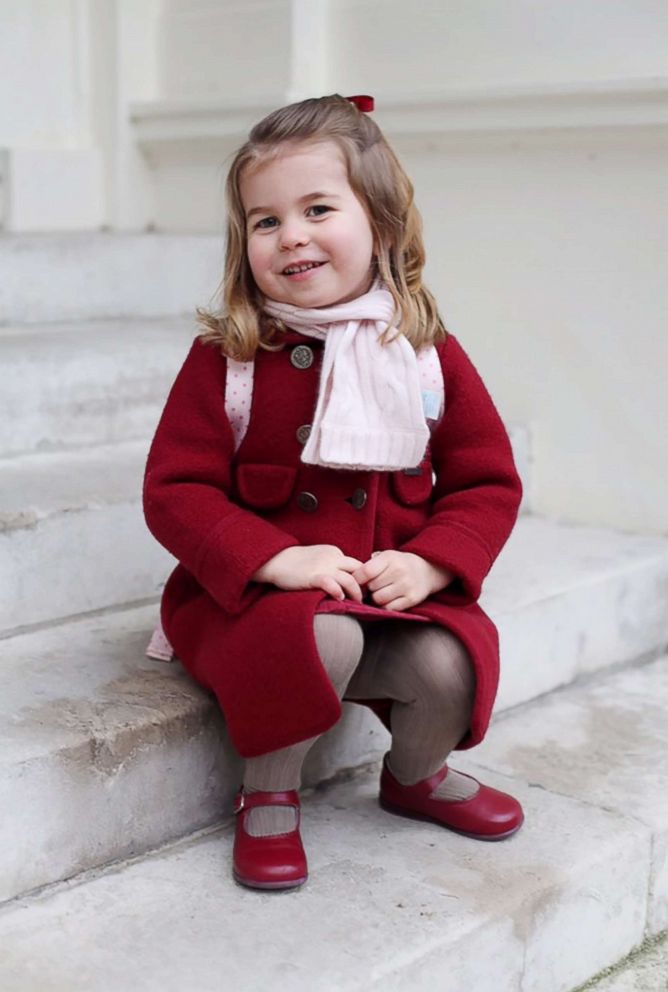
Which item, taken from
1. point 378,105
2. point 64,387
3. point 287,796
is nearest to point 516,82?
point 378,105

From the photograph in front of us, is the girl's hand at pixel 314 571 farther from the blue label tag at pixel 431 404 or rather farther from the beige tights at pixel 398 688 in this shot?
the blue label tag at pixel 431 404

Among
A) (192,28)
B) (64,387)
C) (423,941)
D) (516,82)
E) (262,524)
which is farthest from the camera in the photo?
(192,28)

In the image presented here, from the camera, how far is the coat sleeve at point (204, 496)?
1652mm

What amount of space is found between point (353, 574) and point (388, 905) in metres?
0.38

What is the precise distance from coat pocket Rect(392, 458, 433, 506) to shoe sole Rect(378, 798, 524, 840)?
406mm

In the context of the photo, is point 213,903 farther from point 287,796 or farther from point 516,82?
point 516,82

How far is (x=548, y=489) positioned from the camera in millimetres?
2832

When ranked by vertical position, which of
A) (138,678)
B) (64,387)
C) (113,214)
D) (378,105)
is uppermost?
(378,105)

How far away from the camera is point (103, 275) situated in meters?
2.93

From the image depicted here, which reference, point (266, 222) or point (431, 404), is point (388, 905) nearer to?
point (431, 404)

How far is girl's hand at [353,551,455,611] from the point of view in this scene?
1657 mm

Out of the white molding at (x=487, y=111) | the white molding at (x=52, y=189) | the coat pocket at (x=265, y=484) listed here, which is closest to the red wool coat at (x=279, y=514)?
the coat pocket at (x=265, y=484)

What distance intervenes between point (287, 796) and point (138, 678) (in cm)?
28

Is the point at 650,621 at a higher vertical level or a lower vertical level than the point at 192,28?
lower
